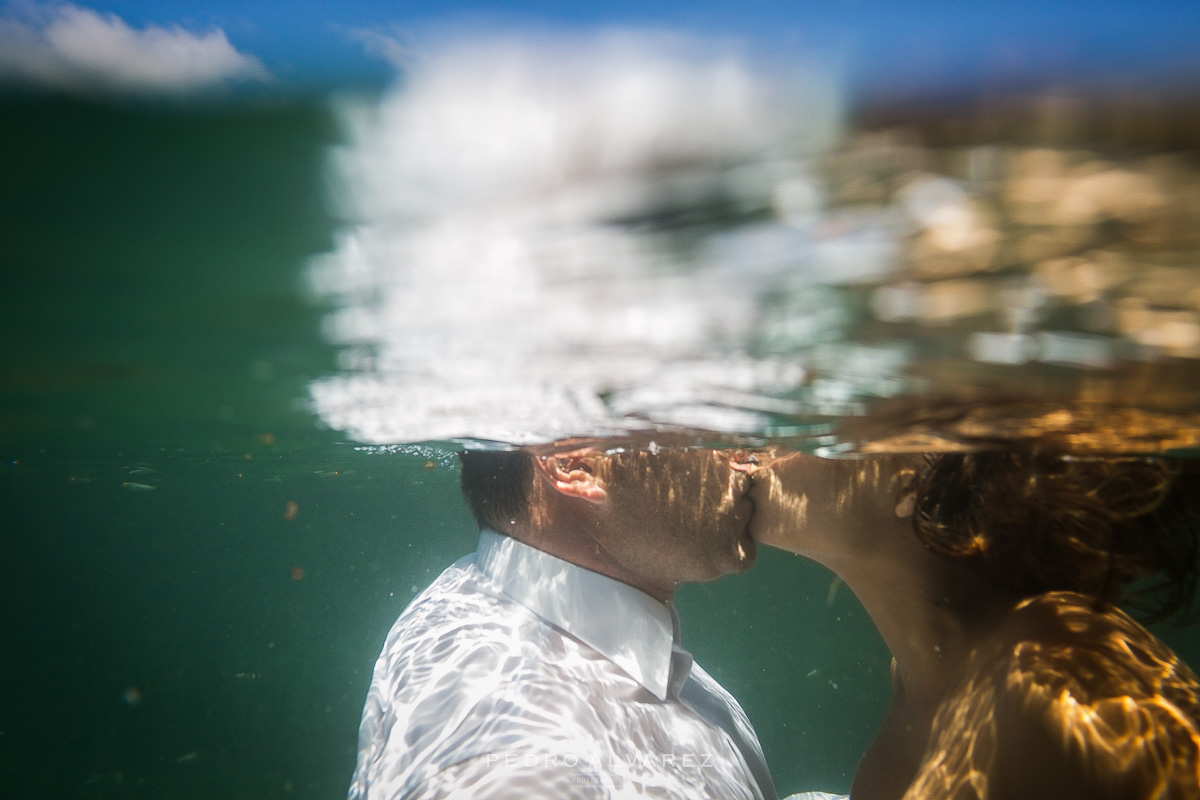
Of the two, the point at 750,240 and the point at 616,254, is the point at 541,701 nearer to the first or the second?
the point at 616,254

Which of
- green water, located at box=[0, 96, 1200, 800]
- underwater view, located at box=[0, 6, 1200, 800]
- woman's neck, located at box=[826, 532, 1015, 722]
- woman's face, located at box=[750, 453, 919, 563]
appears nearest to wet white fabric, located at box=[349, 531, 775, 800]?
woman's face, located at box=[750, 453, 919, 563]

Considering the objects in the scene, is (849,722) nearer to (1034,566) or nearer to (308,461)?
(308,461)

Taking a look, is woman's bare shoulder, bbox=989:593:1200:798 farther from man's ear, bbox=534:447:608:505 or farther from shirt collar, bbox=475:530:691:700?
man's ear, bbox=534:447:608:505

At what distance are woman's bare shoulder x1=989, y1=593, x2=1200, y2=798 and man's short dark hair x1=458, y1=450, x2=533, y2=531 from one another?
3.57 metres

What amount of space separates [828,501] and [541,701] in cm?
256

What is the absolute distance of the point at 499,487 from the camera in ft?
17.0

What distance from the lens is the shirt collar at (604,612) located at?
164 inches

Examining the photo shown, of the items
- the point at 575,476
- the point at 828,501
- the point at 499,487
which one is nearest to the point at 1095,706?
the point at 828,501

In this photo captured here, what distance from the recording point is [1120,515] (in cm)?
334

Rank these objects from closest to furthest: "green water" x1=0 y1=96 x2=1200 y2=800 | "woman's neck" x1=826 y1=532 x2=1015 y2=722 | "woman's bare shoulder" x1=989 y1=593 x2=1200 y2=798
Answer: "woman's bare shoulder" x1=989 y1=593 x2=1200 y2=798, "green water" x1=0 y1=96 x2=1200 y2=800, "woman's neck" x1=826 y1=532 x2=1015 y2=722

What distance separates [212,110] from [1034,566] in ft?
16.5

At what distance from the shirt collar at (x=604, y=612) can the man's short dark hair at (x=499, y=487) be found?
386 millimetres

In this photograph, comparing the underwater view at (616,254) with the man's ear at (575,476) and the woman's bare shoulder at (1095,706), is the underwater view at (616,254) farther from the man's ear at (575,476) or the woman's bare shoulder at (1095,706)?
the woman's bare shoulder at (1095,706)

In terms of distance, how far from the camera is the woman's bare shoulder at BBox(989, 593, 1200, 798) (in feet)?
7.73
